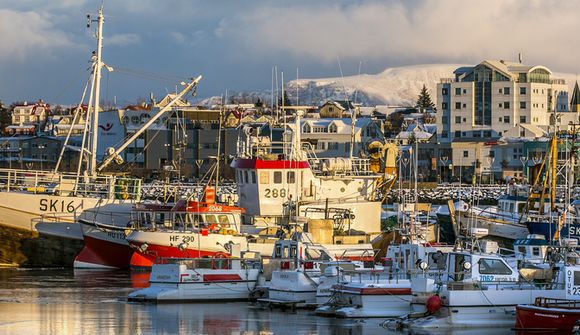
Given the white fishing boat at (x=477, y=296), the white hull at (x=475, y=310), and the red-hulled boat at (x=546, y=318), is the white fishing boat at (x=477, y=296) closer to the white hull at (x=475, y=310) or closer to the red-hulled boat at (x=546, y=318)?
the white hull at (x=475, y=310)

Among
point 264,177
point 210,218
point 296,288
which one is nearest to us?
point 296,288

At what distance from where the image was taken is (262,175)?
49.7 metres

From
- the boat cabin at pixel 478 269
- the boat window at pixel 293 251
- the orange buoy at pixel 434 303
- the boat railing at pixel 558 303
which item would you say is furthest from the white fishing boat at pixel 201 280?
the boat railing at pixel 558 303

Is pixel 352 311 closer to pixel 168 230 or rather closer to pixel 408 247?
pixel 408 247

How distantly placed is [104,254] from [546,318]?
25.4 meters

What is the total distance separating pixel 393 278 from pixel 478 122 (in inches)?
4191

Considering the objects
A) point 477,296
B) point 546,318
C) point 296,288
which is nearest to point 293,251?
point 296,288

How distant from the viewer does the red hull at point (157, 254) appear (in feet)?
151

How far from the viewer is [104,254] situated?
51.8 metres

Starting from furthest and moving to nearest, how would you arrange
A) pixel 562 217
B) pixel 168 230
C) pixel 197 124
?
pixel 197 124 < pixel 168 230 < pixel 562 217

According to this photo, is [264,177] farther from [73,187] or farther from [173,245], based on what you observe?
[73,187]

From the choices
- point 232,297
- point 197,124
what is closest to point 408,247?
point 232,297

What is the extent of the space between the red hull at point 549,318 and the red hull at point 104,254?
79.2 feet

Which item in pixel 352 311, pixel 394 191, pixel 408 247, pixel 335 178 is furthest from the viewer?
pixel 394 191
